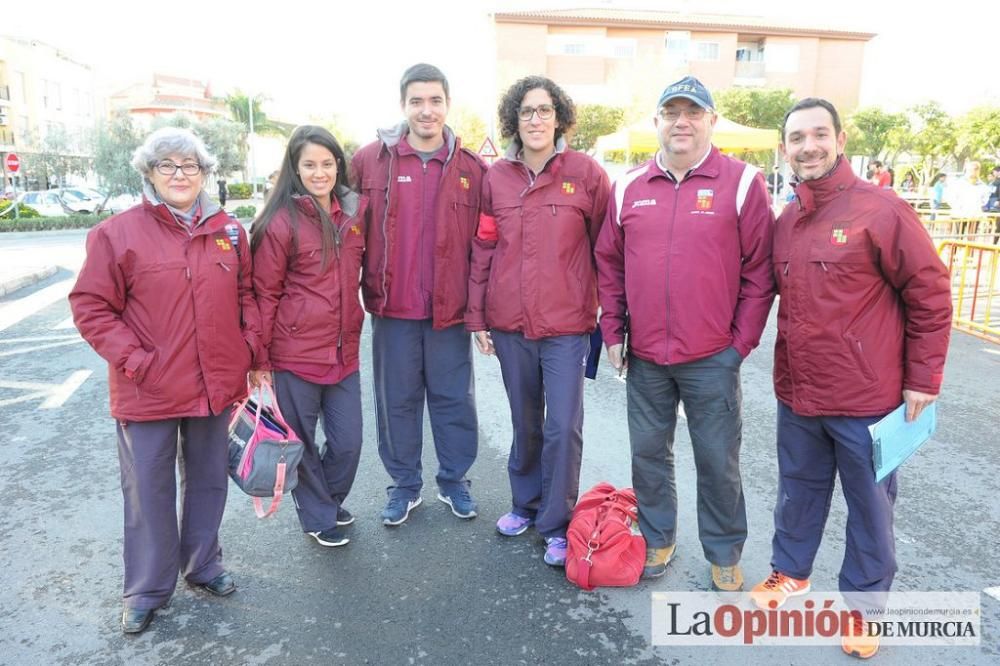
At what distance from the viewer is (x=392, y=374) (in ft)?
12.2

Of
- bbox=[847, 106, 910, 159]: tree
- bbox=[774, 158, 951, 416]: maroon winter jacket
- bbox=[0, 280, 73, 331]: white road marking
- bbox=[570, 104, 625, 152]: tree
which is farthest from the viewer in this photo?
bbox=[847, 106, 910, 159]: tree

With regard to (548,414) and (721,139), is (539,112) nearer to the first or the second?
(548,414)

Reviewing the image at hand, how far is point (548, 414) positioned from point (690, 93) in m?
1.56

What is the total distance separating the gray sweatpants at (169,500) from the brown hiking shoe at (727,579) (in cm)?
223

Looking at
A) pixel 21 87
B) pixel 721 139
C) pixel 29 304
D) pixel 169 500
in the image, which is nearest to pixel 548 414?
pixel 169 500

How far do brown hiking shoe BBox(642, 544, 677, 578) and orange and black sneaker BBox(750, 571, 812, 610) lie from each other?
0.39 meters

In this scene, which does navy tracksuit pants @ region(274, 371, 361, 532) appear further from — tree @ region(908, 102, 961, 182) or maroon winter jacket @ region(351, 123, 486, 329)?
tree @ region(908, 102, 961, 182)

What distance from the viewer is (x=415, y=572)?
326 cm

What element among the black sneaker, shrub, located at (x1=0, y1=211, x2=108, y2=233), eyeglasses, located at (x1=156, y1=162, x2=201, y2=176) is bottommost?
the black sneaker

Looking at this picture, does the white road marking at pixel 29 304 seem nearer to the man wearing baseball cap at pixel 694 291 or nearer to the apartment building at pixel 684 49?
the man wearing baseball cap at pixel 694 291

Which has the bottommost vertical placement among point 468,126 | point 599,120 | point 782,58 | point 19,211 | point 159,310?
point 19,211

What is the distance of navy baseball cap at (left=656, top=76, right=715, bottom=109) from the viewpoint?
2.83 m

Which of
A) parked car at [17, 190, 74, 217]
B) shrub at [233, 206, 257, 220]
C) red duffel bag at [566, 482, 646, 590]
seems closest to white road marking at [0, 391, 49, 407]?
red duffel bag at [566, 482, 646, 590]

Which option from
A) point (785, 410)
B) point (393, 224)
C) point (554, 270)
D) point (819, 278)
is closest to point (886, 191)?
point (819, 278)
